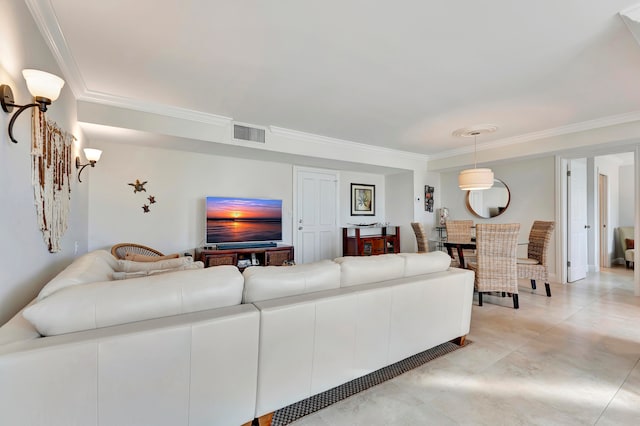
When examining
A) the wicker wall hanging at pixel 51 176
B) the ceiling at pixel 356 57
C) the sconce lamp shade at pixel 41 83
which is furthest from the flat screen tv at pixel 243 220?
the sconce lamp shade at pixel 41 83

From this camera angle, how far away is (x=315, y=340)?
1.63 meters

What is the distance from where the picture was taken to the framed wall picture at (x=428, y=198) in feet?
20.7

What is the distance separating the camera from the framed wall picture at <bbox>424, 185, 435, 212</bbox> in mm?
6320

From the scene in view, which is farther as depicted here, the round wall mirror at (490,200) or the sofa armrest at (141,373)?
the round wall mirror at (490,200)

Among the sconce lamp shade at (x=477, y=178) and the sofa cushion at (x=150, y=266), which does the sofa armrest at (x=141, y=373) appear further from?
the sconce lamp shade at (x=477, y=178)

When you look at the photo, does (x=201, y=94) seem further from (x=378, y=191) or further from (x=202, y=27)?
(x=378, y=191)

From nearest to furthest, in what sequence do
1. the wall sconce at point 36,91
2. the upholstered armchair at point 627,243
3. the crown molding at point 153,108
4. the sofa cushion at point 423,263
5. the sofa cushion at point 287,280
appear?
the wall sconce at point 36,91 → the sofa cushion at point 287,280 → the sofa cushion at point 423,263 → the crown molding at point 153,108 → the upholstered armchair at point 627,243

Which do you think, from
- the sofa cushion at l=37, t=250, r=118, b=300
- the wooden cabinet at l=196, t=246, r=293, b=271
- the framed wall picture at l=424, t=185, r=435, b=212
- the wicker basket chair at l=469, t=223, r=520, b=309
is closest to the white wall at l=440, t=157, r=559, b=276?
the framed wall picture at l=424, t=185, r=435, b=212

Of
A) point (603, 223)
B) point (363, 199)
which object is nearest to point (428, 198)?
point (363, 199)

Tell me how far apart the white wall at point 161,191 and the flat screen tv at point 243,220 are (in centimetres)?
33

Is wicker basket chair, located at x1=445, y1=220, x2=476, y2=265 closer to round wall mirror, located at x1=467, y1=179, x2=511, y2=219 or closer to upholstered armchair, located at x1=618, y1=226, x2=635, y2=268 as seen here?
round wall mirror, located at x1=467, y1=179, x2=511, y2=219

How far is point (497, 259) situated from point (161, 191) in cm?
459

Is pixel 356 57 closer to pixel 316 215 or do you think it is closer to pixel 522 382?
pixel 522 382

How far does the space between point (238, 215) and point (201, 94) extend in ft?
6.41
